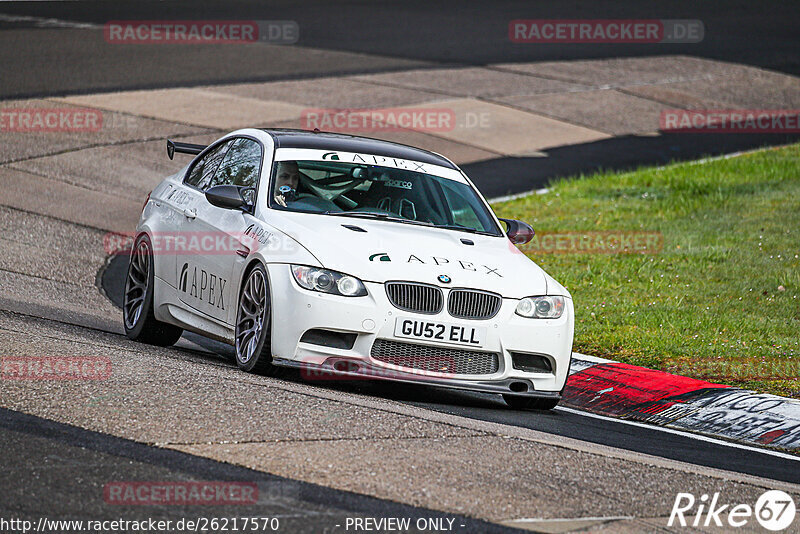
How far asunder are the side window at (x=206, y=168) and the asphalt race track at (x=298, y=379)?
1283mm

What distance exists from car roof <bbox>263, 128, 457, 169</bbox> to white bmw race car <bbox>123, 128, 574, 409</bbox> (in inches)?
0.7

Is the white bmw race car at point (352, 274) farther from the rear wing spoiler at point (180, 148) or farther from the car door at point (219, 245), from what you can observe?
the rear wing spoiler at point (180, 148)

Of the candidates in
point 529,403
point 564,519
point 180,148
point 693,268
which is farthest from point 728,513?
point 693,268

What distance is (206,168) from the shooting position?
1002cm

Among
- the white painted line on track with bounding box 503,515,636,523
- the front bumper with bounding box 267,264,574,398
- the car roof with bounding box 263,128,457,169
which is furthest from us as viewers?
the car roof with bounding box 263,128,457,169

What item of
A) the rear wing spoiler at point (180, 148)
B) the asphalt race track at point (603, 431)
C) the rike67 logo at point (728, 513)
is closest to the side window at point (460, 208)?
the asphalt race track at point (603, 431)

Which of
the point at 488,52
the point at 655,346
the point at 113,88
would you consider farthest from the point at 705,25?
the point at 655,346

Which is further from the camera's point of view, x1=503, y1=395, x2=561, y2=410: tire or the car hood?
x1=503, y1=395, x2=561, y2=410: tire

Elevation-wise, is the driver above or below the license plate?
above

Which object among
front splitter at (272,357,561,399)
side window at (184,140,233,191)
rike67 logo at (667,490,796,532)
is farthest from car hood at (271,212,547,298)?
rike67 logo at (667,490,796,532)

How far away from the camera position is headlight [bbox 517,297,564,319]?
823cm

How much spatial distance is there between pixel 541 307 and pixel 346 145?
2.04m

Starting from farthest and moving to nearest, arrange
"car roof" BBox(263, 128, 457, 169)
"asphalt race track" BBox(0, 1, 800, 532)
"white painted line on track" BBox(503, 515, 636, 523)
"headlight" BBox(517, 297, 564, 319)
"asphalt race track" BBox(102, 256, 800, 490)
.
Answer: "car roof" BBox(263, 128, 457, 169) < "headlight" BBox(517, 297, 564, 319) < "asphalt race track" BBox(102, 256, 800, 490) < "asphalt race track" BBox(0, 1, 800, 532) < "white painted line on track" BBox(503, 515, 636, 523)

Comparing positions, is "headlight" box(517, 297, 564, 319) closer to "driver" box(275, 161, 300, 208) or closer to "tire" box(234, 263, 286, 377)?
"tire" box(234, 263, 286, 377)
